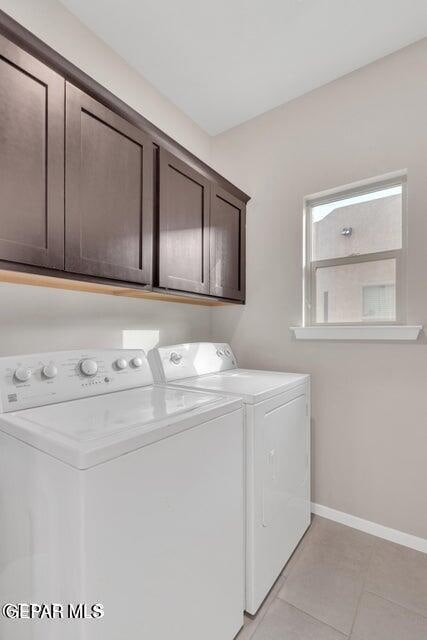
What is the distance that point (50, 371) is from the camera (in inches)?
47.7

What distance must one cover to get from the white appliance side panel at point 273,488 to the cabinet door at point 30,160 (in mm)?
1027

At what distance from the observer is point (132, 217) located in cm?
146

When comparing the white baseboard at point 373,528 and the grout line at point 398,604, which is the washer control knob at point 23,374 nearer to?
the grout line at point 398,604

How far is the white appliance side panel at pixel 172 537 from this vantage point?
760mm

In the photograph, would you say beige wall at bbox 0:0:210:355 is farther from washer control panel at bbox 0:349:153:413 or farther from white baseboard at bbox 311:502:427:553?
white baseboard at bbox 311:502:427:553

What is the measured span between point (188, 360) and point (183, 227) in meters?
0.77

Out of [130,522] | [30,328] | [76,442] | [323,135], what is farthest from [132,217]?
[323,135]

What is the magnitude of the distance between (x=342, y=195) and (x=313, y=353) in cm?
105

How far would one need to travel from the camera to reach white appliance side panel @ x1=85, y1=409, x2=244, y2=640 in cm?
76

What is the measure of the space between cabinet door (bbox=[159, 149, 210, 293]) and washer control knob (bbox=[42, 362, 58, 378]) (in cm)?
64

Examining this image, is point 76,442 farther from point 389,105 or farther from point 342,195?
point 389,105

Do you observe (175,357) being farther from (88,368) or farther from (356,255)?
(356,255)

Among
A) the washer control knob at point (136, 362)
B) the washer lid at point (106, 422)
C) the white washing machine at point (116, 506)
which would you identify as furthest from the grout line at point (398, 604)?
the washer control knob at point (136, 362)

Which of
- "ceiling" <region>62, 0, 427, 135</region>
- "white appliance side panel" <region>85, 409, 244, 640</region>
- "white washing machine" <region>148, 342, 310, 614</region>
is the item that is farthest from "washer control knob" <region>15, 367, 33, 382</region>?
"ceiling" <region>62, 0, 427, 135</region>
